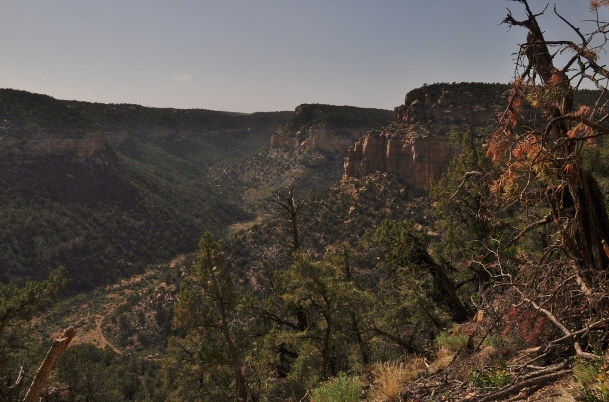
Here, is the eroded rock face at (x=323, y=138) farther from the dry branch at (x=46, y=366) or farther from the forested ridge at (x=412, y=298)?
the dry branch at (x=46, y=366)

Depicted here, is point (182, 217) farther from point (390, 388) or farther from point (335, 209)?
point (390, 388)

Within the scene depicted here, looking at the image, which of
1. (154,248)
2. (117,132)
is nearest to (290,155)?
(154,248)

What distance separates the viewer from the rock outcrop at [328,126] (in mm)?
87875

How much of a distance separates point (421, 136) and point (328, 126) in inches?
1802

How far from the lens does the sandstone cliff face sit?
42.1 metres

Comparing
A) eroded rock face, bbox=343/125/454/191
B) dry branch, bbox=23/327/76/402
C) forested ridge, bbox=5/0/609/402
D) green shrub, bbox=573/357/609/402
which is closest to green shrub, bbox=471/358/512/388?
forested ridge, bbox=5/0/609/402

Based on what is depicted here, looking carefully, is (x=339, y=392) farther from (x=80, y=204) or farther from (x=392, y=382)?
(x=80, y=204)

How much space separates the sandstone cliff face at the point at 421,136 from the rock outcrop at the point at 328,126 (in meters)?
36.0

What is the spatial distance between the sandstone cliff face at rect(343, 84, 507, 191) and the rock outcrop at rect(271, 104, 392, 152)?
36.0 meters

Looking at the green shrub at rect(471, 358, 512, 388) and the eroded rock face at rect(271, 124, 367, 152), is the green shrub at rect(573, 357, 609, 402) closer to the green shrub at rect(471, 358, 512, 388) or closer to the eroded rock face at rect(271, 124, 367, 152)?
the green shrub at rect(471, 358, 512, 388)

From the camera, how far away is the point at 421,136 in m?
44.5

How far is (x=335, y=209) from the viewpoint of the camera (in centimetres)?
4172

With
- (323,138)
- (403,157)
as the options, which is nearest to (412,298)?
(403,157)

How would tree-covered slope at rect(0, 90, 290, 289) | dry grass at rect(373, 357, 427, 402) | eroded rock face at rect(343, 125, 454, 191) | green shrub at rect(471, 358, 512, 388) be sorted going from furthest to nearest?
tree-covered slope at rect(0, 90, 290, 289)
eroded rock face at rect(343, 125, 454, 191)
dry grass at rect(373, 357, 427, 402)
green shrub at rect(471, 358, 512, 388)
